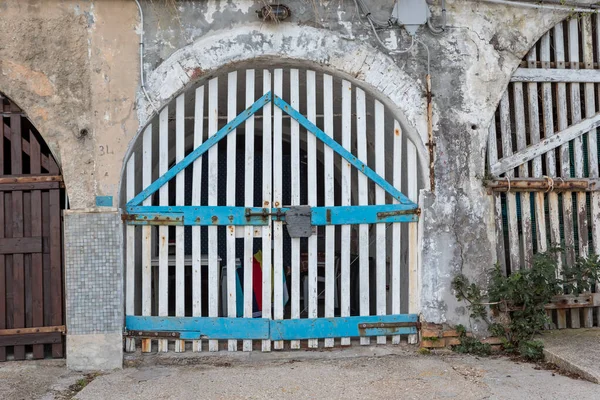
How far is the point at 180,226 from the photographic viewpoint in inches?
226

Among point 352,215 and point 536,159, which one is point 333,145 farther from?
point 536,159

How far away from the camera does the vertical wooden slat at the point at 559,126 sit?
20.0 feet

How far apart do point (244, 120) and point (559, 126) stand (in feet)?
10.2

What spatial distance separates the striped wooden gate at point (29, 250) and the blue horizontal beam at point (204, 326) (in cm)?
73

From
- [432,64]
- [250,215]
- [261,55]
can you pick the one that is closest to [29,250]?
[250,215]

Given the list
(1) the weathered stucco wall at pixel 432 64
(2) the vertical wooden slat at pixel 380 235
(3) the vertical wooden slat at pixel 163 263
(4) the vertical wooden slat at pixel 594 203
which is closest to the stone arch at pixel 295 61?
(1) the weathered stucco wall at pixel 432 64

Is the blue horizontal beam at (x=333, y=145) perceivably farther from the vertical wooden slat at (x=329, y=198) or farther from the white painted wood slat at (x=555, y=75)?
the white painted wood slat at (x=555, y=75)

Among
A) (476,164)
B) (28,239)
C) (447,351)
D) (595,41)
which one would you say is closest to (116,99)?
(28,239)

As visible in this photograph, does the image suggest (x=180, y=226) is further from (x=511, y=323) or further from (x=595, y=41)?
(x=595, y=41)

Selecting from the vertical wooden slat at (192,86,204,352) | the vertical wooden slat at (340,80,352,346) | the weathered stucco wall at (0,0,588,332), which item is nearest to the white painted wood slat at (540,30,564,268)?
the weathered stucco wall at (0,0,588,332)

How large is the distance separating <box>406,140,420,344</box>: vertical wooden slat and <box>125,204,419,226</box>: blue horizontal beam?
15 cm

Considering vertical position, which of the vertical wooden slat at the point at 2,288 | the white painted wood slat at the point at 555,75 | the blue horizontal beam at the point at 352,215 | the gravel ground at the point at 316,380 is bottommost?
the gravel ground at the point at 316,380

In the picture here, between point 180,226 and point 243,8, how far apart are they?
206 cm

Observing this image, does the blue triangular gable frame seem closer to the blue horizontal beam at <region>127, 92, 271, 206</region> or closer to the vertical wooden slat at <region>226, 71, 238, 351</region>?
the blue horizontal beam at <region>127, 92, 271, 206</region>
